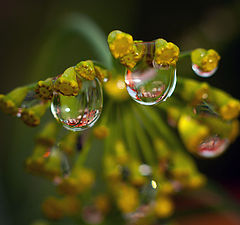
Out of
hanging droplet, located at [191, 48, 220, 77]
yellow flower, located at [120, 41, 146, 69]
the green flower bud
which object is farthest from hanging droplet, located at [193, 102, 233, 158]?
the green flower bud

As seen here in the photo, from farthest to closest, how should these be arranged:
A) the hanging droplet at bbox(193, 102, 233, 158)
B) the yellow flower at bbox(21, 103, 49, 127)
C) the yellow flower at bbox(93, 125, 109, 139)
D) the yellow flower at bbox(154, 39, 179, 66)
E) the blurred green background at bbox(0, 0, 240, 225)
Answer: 1. the blurred green background at bbox(0, 0, 240, 225)
2. the yellow flower at bbox(93, 125, 109, 139)
3. the hanging droplet at bbox(193, 102, 233, 158)
4. the yellow flower at bbox(21, 103, 49, 127)
5. the yellow flower at bbox(154, 39, 179, 66)

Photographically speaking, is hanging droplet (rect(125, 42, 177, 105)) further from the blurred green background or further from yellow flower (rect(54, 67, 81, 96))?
the blurred green background

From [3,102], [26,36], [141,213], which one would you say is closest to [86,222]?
[141,213]

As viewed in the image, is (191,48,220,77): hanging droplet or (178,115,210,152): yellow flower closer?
(191,48,220,77): hanging droplet

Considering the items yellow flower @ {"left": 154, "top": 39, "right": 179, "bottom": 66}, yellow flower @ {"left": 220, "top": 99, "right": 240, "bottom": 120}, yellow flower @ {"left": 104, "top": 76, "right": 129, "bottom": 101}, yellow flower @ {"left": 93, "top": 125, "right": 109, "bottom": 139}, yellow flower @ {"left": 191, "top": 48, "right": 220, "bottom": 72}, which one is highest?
yellow flower @ {"left": 154, "top": 39, "right": 179, "bottom": 66}

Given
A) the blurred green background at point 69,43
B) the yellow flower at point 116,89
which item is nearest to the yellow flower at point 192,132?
the yellow flower at point 116,89

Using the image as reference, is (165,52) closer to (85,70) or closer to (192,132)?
(85,70)
